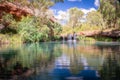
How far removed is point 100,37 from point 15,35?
82.3ft

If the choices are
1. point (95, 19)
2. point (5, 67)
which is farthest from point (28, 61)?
point (95, 19)

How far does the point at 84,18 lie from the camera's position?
110m

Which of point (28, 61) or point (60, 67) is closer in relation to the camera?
point (60, 67)

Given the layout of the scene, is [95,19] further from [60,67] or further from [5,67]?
[5,67]

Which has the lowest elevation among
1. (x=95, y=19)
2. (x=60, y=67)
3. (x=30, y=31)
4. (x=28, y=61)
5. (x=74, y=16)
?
(x=60, y=67)

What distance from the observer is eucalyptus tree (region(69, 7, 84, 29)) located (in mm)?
107812

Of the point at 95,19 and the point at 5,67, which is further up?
the point at 95,19

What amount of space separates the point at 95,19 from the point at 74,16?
1894 centimetres

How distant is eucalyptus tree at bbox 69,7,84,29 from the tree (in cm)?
412

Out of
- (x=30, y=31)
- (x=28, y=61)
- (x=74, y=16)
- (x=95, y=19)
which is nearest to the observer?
(x=28, y=61)

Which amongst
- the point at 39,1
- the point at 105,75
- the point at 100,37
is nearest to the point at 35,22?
the point at 39,1

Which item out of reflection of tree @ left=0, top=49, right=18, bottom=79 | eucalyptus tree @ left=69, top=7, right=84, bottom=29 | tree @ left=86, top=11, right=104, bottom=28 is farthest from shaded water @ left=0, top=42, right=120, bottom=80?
eucalyptus tree @ left=69, top=7, right=84, bottom=29

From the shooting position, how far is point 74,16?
111375 mm

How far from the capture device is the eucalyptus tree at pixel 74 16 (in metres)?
108
